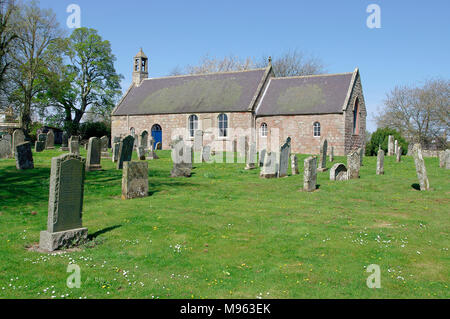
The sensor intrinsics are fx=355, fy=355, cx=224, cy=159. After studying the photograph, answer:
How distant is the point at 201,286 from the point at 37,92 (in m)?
45.6

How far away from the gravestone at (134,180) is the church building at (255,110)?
19771 mm

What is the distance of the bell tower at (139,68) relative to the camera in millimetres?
42125

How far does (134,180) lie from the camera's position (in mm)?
11172

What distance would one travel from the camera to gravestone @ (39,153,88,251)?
6.71 metres

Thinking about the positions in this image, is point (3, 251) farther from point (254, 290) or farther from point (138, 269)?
point (254, 290)

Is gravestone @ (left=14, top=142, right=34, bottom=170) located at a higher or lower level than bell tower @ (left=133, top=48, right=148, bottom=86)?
lower

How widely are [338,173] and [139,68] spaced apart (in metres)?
33.0

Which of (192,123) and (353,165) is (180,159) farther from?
(192,123)

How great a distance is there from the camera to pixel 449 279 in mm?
5559

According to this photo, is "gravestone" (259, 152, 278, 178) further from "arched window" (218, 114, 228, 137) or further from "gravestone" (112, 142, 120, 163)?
"arched window" (218, 114, 228, 137)

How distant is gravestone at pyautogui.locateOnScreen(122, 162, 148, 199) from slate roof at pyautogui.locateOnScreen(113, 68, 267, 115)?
2203cm

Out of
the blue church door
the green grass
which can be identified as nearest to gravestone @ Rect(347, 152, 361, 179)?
the green grass

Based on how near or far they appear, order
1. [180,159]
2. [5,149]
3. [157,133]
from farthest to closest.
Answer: [157,133]
[5,149]
[180,159]

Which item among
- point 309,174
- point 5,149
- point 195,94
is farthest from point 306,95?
point 5,149
